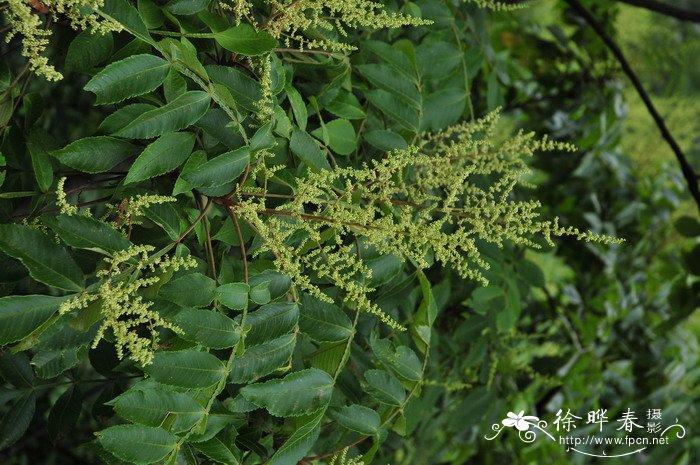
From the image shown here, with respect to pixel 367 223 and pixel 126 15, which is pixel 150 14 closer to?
pixel 126 15

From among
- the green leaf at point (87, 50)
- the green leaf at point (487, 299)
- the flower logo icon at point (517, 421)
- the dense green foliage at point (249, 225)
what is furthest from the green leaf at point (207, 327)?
the flower logo icon at point (517, 421)

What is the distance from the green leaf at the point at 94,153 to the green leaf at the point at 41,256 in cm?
6

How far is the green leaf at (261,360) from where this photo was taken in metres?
0.67

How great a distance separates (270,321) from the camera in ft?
2.26

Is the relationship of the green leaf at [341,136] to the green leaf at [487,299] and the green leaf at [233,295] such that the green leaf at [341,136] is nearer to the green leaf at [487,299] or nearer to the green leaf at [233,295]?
the green leaf at [233,295]

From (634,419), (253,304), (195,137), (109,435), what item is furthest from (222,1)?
(634,419)

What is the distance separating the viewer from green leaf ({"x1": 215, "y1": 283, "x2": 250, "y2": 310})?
2.07 ft

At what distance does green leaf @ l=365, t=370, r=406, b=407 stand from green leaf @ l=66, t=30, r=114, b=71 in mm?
367

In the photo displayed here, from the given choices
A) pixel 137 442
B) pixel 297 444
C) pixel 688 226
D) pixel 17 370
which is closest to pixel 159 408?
pixel 137 442

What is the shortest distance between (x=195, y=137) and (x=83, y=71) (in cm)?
10

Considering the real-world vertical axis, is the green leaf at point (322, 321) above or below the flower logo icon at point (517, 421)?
above

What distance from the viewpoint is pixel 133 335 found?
1.87 feet

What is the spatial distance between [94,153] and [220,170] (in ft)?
0.33

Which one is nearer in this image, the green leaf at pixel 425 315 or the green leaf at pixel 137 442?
the green leaf at pixel 137 442
